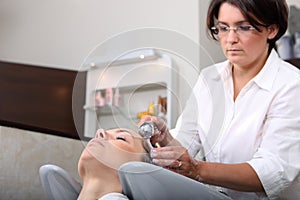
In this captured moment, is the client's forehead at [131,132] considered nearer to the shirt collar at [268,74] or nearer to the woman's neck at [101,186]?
the woman's neck at [101,186]

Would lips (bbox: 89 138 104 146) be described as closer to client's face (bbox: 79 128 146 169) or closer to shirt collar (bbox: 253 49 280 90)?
client's face (bbox: 79 128 146 169)

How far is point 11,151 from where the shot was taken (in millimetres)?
1492

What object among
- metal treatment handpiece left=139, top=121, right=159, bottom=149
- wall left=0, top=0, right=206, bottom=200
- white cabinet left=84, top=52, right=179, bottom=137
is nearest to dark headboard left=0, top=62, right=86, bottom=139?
wall left=0, top=0, right=206, bottom=200

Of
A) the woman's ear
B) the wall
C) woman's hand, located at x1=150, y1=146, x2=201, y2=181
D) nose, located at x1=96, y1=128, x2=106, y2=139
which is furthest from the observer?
the wall

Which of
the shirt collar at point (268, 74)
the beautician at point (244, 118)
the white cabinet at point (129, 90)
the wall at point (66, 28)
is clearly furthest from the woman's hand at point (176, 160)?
the wall at point (66, 28)

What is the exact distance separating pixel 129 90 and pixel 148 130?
0.42 ft

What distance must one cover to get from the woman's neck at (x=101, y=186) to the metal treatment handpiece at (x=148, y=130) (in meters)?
0.11

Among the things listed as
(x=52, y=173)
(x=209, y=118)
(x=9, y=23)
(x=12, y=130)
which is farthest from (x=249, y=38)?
(x=9, y=23)

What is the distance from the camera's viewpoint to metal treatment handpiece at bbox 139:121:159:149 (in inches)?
38.4

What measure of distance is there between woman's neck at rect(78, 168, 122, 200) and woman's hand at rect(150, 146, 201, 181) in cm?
14

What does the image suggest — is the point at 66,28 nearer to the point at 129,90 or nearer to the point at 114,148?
the point at 129,90

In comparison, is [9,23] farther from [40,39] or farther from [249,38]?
[249,38]

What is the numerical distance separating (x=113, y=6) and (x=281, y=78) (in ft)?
3.73

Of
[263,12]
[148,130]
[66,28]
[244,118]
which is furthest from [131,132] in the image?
[66,28]
